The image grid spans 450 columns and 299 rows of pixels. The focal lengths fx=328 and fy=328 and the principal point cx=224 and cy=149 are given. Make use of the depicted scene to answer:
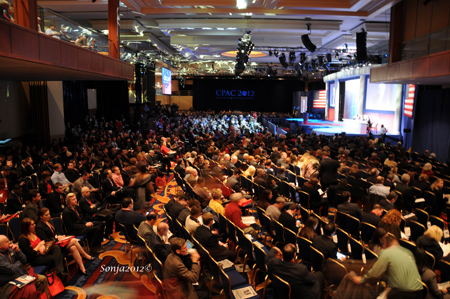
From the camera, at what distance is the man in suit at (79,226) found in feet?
17.5

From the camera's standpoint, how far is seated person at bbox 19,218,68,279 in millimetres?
4305

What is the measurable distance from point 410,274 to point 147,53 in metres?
23.0

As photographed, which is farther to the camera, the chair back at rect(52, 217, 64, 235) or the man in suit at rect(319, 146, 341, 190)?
the man in suit at rect(319, 146, 341, 190)

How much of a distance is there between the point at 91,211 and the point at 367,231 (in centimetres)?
478

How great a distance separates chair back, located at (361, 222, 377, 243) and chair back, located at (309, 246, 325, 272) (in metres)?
1.45

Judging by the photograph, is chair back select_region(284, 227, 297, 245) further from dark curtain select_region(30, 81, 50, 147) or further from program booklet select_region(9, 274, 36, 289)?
dark curtain select_region(30, 81, 50, 147)

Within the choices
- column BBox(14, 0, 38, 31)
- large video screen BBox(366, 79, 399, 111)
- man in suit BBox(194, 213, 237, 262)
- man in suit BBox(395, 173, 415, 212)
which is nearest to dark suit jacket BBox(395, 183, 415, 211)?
man in suit BBox(395, 173, 415, 212)

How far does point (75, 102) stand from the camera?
18172 mm

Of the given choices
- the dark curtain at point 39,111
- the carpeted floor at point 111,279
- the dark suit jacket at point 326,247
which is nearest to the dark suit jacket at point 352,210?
the dark suit jacket at point 326,247

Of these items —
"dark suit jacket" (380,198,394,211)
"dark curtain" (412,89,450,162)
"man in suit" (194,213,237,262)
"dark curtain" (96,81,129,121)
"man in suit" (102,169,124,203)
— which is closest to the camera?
"man in suit" (194,213,237,262)

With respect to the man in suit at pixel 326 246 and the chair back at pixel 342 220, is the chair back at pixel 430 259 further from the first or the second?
the chair back at pixel 342 220

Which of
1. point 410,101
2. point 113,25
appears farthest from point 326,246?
point 410,101

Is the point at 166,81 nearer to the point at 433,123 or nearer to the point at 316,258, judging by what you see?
the point at 433,123

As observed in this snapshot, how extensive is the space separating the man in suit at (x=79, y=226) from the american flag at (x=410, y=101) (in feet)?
54.6
